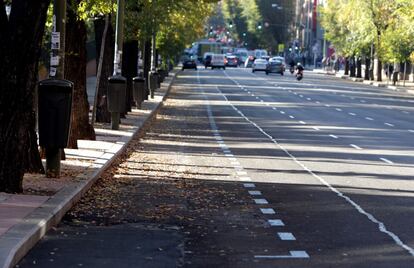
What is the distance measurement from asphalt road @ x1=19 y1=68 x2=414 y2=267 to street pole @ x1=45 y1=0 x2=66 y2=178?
80 centimetres

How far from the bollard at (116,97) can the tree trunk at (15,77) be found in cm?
1330

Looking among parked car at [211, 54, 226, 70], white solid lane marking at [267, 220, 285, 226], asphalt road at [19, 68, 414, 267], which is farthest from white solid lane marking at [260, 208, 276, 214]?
parked car at [211, 54, 226, 70]

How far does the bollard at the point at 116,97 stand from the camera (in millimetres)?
26750

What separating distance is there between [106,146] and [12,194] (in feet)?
28.3

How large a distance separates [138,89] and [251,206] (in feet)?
76.8

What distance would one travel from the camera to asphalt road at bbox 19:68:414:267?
391 inches

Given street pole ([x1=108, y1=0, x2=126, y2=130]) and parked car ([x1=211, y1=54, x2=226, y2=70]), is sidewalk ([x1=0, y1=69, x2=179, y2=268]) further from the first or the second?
parked car ([x1=211, y1=54, x2=226, y2=70])

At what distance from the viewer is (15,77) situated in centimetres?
1324

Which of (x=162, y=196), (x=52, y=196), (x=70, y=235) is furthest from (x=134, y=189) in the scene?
(x=70, y=235)

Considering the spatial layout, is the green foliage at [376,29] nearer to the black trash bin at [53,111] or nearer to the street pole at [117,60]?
the street pole at [117,60]

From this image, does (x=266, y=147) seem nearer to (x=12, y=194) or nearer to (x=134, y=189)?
(x=134, y=189)

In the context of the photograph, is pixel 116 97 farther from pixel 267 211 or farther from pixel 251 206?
pixel 267 211

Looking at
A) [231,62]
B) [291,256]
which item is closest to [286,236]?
[291,256]

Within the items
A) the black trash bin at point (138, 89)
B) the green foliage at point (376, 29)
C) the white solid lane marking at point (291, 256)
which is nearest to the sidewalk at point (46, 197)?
the white solid lane marking at point (291, 256)
